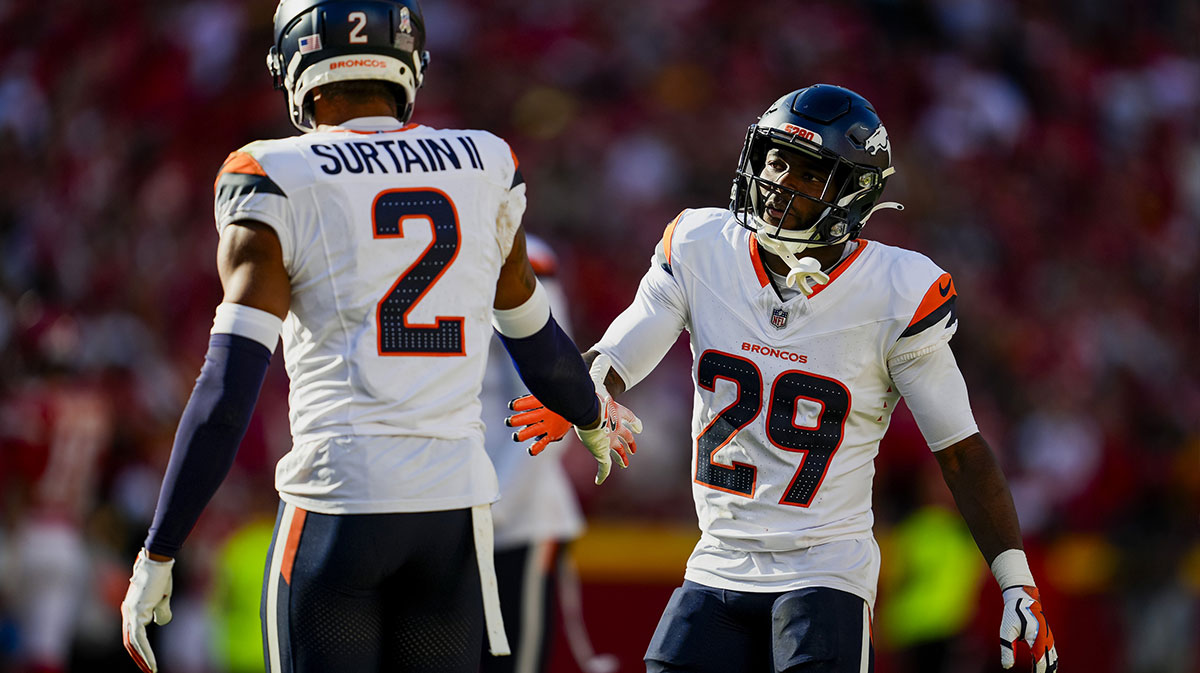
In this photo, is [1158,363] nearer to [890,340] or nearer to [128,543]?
[128,543]

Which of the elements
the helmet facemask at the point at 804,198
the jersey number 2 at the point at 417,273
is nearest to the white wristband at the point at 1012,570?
the helmet facemask at the point at 804,198

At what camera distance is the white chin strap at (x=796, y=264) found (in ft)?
12.0

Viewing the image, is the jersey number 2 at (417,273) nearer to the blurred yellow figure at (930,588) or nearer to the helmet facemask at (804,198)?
the helmet facemask at (804,198)

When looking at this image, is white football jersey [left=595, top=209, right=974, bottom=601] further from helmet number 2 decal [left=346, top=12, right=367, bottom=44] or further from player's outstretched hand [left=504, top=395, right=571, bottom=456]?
helmet number 2 decal [left=346, top=12, right=367, bottom=44]

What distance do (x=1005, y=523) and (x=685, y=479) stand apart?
5.63 metres

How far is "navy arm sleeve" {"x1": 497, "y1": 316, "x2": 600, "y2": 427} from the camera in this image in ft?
11.8

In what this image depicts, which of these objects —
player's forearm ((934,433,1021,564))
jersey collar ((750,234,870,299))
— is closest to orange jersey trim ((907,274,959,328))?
jersey collar ((750,234,870,299))

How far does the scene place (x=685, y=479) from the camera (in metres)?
9.28

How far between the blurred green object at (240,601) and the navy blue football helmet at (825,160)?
4.98 metres

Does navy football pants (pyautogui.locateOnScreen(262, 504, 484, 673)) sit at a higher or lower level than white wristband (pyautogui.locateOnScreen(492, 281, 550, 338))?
lower

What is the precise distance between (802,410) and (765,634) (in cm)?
53

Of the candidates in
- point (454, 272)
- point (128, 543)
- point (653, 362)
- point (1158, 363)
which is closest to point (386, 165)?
point (454, 272)

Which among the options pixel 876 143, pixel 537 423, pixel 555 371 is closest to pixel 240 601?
pixel 537 423

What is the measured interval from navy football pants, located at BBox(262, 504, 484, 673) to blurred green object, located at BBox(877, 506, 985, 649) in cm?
537
